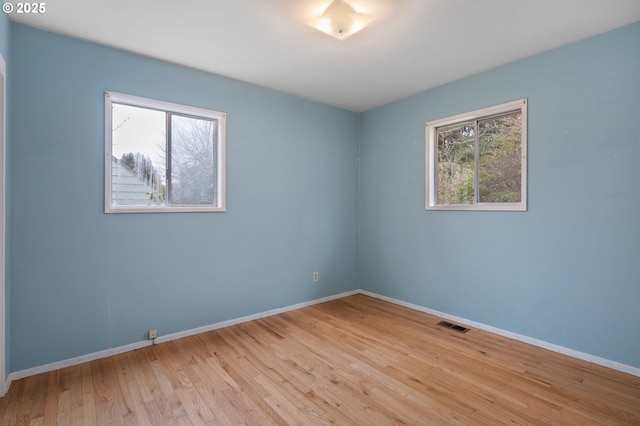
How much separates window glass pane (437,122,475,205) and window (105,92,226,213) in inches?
100

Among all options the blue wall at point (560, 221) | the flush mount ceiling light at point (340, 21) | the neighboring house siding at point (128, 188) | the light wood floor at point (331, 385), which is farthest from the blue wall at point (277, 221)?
the flush mount ceiling light at point (340, 21)

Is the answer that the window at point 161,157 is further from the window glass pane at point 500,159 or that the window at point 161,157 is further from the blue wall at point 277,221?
the window glass pane at point 500,159

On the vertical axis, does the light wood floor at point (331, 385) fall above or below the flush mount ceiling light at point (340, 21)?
below

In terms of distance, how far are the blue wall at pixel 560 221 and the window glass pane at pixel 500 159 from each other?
174 millimetres

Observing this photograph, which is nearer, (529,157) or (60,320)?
(60,320)

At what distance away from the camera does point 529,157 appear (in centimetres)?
291

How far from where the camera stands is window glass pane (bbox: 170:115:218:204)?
3.16 meters

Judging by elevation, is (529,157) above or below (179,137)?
below

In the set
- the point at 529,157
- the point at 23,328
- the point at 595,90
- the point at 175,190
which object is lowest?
the point at 23,328

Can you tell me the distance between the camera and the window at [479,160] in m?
3.07

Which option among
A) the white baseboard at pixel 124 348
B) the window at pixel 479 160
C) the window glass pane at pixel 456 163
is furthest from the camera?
the window glass pane at pixel 456 163

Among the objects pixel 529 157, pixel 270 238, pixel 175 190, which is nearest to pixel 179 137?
pixel 175 190

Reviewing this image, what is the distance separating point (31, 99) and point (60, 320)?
5.68ft

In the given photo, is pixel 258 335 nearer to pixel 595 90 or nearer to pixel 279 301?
pixel 279 301
